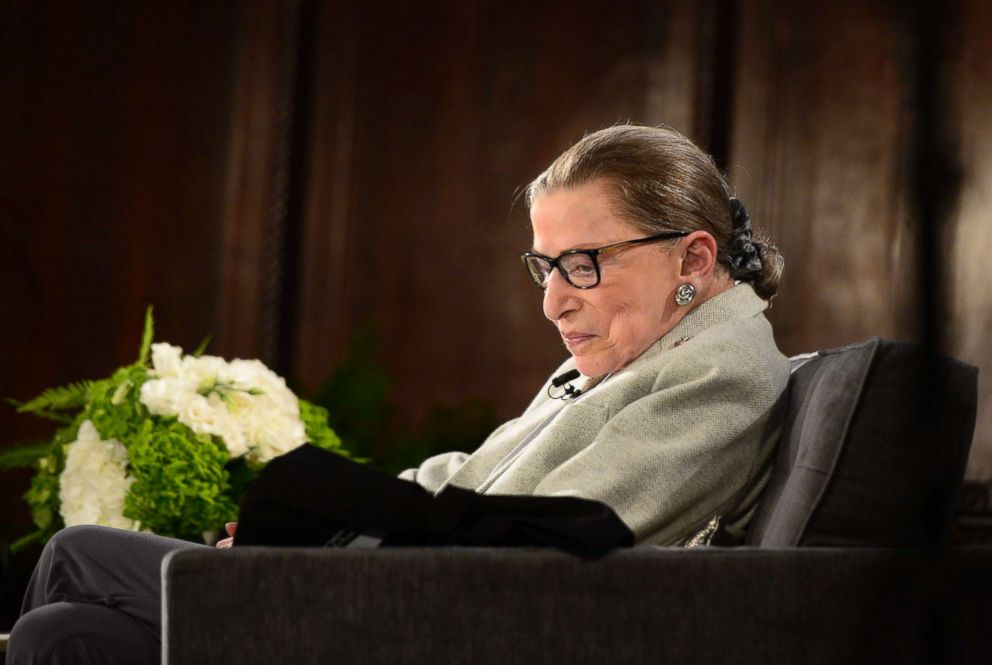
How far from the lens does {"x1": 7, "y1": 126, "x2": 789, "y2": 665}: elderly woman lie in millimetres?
1389

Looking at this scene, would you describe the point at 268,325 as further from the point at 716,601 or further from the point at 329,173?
the point at 716,601

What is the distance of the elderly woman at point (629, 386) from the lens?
54.7 inches

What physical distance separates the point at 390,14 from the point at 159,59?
2.07ft

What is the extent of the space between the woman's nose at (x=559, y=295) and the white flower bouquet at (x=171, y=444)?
738mm

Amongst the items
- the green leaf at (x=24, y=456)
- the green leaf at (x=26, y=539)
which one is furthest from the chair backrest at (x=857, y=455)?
the green leaf at (x=24, y=456)

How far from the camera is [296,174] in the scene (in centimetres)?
325

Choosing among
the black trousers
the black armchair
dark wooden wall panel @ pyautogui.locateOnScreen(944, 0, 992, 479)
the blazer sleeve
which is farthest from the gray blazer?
the black trousers

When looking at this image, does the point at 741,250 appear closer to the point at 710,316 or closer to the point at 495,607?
the point at 710,316

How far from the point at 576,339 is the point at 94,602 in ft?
2.36

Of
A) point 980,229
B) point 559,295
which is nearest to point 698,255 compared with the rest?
point 559,295

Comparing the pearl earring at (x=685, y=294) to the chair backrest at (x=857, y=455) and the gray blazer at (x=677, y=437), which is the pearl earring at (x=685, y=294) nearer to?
the gray blazer at (x=677, y=437)

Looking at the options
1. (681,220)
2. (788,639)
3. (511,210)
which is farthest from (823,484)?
(511,210)

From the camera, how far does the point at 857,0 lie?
2.97m

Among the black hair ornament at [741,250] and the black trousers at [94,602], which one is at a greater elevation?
the black hair ornament at [741,250]
